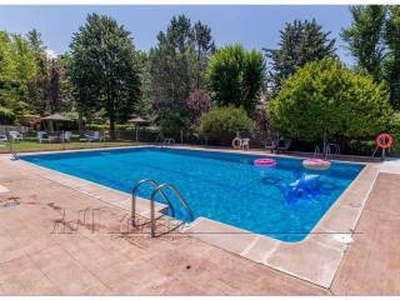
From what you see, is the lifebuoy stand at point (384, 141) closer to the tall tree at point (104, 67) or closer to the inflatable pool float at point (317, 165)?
the inflatable pool float at point (317, 165)

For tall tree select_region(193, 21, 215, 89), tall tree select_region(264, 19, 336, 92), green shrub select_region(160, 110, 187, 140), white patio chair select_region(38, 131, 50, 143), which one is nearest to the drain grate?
white patio chair select_region(38, 131, 50, 143)

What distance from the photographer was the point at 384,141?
1227cm

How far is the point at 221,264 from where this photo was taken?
3.05 meters

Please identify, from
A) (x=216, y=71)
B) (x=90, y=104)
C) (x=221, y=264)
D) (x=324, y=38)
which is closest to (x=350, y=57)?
(x=324, y=38)

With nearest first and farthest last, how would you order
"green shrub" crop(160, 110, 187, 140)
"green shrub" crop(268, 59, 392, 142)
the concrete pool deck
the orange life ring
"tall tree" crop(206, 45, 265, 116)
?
the concrete pool deck < the orange life ring < "green shrub" crop(268, 59, 392, 142) < "tall tree" crop(206, 45, 265, 116) < "green shrub" crop(160, 110, 187, 140)

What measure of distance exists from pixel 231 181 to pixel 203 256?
6.23 m

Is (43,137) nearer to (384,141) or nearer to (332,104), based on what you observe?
(332,104)

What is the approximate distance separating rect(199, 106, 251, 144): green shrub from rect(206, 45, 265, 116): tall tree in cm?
339

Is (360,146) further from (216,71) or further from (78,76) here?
(78,76)

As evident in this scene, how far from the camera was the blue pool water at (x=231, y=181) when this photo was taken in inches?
230

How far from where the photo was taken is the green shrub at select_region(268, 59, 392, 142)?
12305 mm

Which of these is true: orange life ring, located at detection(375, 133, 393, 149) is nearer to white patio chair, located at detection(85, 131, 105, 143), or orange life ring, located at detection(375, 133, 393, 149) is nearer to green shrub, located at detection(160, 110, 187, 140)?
green shrub, located at detection(160, 110, 187, 140)

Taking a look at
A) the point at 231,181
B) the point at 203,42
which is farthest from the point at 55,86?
the point at 231,181

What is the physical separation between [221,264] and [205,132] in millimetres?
15394
